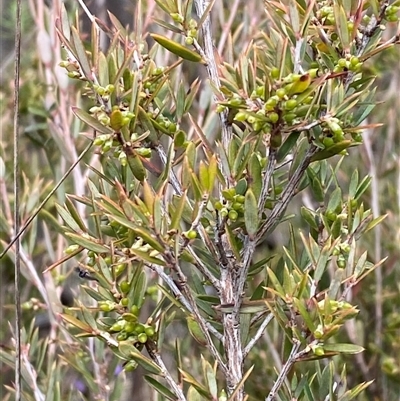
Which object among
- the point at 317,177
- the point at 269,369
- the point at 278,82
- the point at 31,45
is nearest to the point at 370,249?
the point at 269,369

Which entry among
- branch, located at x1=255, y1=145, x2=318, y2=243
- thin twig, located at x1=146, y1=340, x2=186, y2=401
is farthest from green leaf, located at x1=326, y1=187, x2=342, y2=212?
thin twig, located at x1=146, y1=340, x2=186, y2=401

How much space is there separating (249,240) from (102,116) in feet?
0.42

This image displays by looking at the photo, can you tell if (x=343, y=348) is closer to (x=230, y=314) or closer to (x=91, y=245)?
(x=230, y=314)

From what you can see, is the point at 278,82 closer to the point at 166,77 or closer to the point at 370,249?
the point at 166,77

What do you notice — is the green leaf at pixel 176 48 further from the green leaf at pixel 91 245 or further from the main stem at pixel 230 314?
the green leaf at pixel 91 245

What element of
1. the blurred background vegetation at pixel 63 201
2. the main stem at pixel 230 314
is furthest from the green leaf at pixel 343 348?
the blurred background vegetation at pixel 63 201

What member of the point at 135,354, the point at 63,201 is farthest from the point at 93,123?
the point at 63,201

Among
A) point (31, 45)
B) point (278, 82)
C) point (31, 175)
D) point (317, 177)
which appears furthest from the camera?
point (31, 45)

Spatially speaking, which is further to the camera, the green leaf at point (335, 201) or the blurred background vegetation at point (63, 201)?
the blurred background vegetation at point (63, 201)

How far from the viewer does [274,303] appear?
396 mm

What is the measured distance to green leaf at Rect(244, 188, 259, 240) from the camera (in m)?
0.37

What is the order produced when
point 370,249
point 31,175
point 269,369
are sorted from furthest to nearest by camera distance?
point 31,175
point 370,249
point 269,369

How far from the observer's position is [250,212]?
0.38 meters

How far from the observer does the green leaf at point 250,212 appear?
374 millimetres
